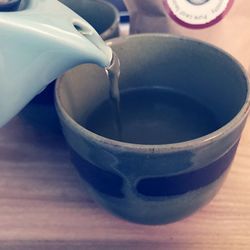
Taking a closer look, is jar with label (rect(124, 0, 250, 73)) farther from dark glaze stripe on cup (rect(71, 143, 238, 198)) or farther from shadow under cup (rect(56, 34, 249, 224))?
dark glaze stripe on cup (rect(71, 143, 238, 198))

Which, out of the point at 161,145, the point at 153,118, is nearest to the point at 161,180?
the point at 161,145

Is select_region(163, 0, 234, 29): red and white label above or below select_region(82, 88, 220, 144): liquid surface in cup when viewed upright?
above

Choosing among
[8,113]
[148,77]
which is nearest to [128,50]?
[148,77]

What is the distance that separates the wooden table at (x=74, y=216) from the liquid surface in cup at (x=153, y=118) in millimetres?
49

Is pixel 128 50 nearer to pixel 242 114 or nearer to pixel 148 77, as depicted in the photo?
→ pixel 148 77

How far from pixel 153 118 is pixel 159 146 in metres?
0.16

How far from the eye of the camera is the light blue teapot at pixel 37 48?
285 millimetres

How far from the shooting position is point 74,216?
39 centimetres

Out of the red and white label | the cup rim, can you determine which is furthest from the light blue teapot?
the red and white label

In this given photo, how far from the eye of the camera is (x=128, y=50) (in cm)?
42

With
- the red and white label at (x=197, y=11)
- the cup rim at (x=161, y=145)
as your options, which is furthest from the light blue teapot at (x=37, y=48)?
the red and white label at (x=197, y=11)

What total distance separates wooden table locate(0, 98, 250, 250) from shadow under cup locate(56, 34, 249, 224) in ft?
0.12

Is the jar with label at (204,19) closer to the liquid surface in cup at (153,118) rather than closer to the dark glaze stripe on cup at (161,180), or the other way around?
the liquid surface in cup at (153,118)

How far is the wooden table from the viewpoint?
1.20 ft
